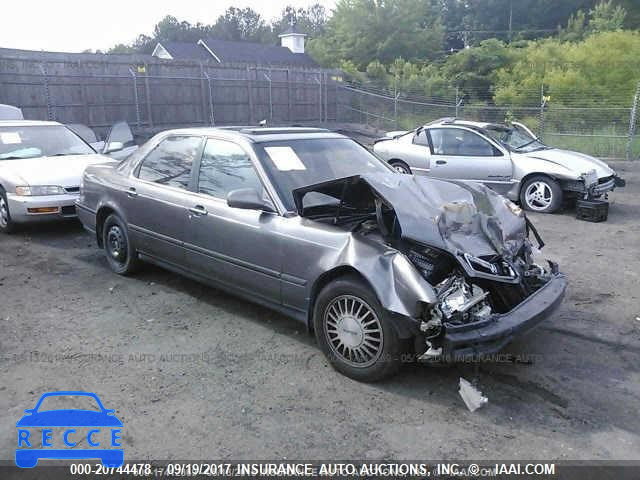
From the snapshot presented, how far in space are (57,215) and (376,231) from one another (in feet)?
17.1

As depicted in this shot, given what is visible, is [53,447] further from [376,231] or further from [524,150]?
[524,150]

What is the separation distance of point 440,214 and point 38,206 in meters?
5.61

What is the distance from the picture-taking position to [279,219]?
4.19 m

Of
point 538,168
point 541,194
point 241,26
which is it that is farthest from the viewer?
point 241,26

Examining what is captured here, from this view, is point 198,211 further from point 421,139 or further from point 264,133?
point 421,139

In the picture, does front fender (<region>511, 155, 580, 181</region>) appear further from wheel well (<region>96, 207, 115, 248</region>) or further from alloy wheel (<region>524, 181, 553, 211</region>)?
wheel well (<region>96, 207, 115, 248</region>)

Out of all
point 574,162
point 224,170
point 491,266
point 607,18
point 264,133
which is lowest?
point 491,266

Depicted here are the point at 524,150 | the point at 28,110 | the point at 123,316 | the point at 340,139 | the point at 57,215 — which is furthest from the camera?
the point at 28,110

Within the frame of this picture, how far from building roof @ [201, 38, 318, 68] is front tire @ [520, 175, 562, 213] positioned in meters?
38.0

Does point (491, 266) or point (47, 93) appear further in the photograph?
point (47, 93)

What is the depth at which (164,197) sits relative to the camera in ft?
16.8

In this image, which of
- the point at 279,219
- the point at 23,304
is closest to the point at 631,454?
the point at 279,219

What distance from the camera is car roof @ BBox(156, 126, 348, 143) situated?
476cm

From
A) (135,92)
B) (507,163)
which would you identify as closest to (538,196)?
(507,163)
